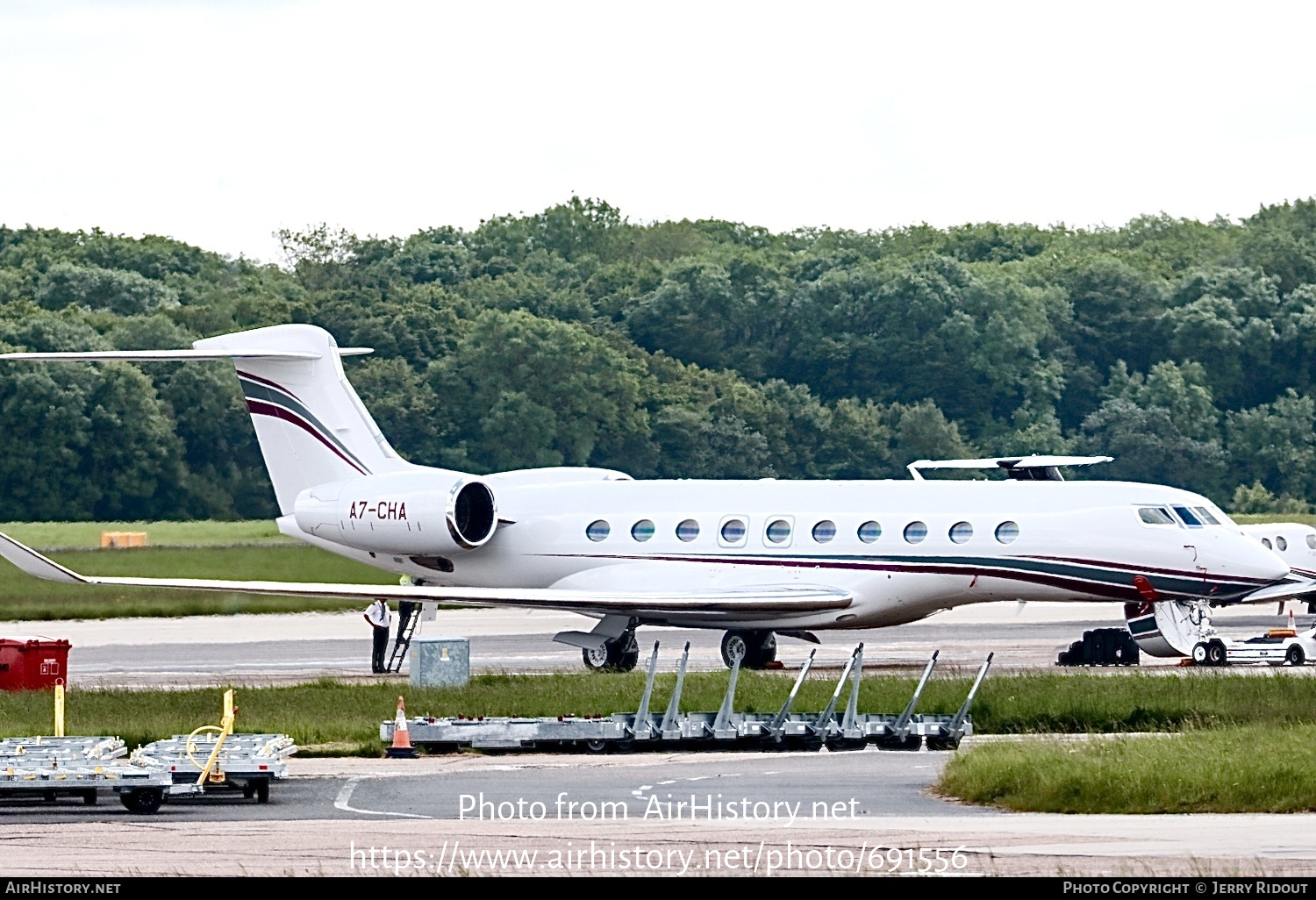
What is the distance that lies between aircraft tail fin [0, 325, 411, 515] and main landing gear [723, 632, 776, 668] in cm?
672

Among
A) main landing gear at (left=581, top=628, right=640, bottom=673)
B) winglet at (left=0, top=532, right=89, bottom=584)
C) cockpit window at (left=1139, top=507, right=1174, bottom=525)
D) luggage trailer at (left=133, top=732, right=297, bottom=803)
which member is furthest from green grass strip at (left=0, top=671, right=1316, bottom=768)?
main landing gear at (left=581, top=628, right=640, bottom=673)

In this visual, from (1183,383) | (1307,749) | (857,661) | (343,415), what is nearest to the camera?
(1307,749)

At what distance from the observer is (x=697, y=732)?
21.0 m

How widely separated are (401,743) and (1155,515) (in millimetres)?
13593

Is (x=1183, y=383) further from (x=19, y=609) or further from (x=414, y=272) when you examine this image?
(x=19, y=609)

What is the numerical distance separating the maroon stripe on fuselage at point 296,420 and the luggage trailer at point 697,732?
14.7m

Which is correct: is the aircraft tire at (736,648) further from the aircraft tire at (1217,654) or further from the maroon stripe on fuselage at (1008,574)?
the aircraft tire at (1217,654)

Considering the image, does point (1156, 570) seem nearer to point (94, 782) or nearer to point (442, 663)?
point (442, 663)

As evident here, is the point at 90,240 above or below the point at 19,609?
above

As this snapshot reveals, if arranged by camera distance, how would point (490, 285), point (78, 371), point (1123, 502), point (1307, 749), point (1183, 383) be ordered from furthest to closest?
point (490, 285) → point (1183, 383) → point (78, 371) → point (1123, 502) → point (1307, 749)

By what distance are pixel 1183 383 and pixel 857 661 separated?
267 feet

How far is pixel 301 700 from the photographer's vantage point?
26.2m
